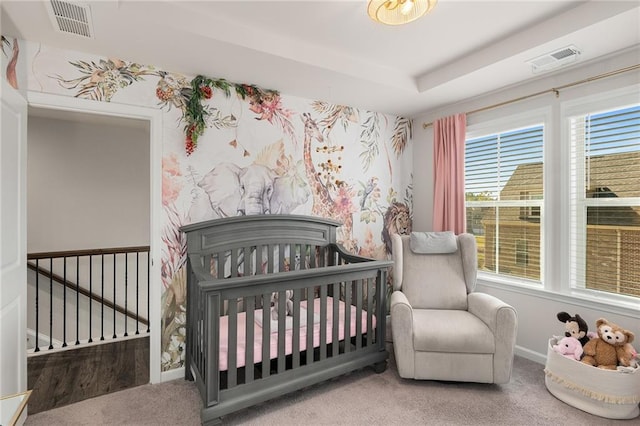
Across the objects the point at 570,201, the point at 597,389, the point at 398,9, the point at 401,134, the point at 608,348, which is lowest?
the point at 597,389

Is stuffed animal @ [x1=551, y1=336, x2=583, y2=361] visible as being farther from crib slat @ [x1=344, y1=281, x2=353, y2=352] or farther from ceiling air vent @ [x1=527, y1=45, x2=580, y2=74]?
ceiling air vent @ [x1=527, y1=45, x2=580, y2=74]

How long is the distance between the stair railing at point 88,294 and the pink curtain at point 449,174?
3.15 metres

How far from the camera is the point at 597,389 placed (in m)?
1.92

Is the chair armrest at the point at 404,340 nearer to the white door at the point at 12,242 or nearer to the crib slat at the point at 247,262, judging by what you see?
the crib slat at the point at 247,262

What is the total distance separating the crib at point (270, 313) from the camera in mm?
1824

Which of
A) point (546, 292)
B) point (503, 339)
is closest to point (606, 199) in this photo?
point (546, 292)

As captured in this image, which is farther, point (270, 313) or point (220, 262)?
point (220, 262)

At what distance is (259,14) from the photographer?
1930 millimetres

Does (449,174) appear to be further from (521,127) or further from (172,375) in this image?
(172,375)

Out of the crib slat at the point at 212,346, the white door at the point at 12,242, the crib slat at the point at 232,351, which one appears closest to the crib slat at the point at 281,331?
the crib slat at the point at 232,351

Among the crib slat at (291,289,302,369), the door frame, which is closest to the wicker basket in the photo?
the crib slat at (291,289,302,369)

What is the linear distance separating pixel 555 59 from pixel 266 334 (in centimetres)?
269

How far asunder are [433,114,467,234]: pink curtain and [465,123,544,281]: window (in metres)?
0.16

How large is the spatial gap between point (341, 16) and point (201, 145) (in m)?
1.37
